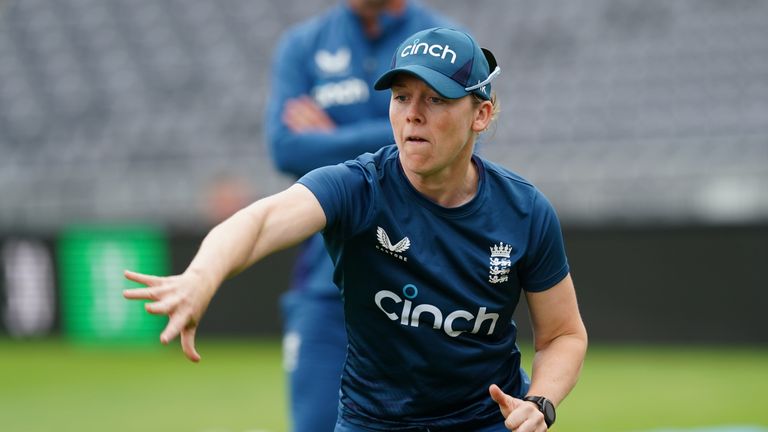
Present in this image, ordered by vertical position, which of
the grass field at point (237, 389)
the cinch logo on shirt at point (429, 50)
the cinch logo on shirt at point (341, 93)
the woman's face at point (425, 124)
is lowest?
the grass field at point (237, 389)

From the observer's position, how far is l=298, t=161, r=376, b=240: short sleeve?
3.89 meters

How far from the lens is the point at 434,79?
388 centimetres

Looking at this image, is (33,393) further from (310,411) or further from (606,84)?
(606,84)

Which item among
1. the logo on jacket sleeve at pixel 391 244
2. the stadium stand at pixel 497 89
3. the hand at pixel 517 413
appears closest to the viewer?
the hand at pixel 517 413

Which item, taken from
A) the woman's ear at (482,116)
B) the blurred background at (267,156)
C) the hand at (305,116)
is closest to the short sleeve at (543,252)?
the woman's ear at (482,116)

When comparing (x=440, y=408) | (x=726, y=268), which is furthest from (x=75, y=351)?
(x=440, y=408)

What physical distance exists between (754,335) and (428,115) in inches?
404

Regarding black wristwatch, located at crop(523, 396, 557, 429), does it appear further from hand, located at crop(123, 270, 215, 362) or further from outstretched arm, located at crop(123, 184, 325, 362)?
hand, located at crop(123, 270, 215, 362)

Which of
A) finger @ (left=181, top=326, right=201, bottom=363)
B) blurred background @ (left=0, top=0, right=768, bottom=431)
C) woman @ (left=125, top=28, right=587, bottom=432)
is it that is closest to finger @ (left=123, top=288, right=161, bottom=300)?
finger @ (left=181, top=326, right=201, bottom=363)

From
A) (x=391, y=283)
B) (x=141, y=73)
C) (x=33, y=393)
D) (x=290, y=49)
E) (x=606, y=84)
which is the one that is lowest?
(x=33, y=393)

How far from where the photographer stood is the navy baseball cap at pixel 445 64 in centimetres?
390

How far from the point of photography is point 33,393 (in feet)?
39.7

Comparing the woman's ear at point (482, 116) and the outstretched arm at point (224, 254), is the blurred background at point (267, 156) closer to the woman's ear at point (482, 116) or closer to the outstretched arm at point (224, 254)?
the woman's ear at point (482, 116)

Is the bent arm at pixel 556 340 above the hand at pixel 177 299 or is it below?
above
